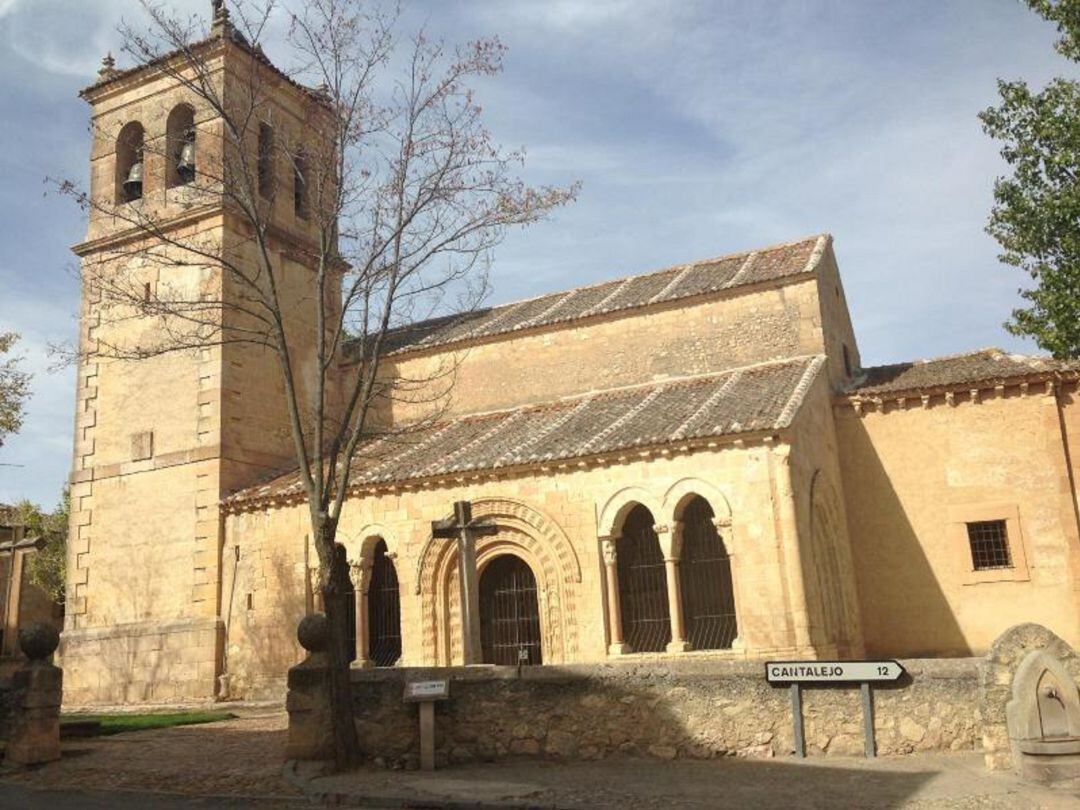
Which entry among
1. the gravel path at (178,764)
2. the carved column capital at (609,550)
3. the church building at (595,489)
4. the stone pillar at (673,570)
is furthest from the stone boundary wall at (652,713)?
the carved column capital at (609,550)

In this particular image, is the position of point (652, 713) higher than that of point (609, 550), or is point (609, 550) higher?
point (609, 550)

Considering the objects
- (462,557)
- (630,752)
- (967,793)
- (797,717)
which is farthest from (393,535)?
(967,793)

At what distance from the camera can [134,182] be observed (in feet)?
74.4

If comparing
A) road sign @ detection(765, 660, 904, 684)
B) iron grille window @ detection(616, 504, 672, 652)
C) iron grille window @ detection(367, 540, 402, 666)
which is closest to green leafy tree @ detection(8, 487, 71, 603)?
iron grille window @ detection(367, 540, 402, 666)

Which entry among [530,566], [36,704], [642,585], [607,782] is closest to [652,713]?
[607,782]

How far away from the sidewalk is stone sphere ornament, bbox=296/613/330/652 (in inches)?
55.2

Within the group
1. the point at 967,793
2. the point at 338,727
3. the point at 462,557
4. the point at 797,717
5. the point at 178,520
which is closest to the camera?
the point at 967,793

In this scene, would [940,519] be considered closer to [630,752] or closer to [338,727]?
[630,752]

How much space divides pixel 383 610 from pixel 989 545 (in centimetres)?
1165

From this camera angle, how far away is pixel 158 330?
70.6 ft

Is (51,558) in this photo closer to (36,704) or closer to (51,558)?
(51,558)

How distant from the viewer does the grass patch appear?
14444 millimetres

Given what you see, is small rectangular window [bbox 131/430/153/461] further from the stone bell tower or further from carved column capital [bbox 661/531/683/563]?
carved column capital [bbox 661/531/683/563]

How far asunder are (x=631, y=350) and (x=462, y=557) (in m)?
10.2
